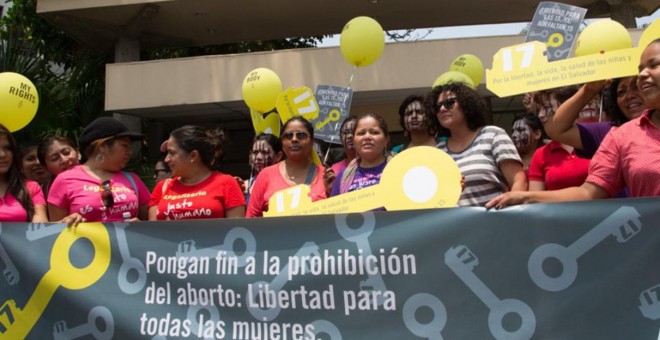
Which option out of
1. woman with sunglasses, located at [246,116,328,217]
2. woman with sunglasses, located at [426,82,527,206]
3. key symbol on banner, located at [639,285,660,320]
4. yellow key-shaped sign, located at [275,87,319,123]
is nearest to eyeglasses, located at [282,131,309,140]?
→ woman with sunglasses, located at [246,116,328,217]

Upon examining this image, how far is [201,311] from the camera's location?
279cm

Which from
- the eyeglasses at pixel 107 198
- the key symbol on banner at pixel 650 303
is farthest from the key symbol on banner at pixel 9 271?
the key symbol on banner at pixel 650 303

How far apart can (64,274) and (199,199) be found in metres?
0.85

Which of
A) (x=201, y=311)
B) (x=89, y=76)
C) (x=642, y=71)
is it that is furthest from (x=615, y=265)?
(x=89, y=76)

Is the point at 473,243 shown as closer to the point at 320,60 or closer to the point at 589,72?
the point at 589,72

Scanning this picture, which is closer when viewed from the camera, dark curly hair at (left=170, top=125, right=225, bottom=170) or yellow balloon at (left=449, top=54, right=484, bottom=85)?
dark curly hair at (left=170, top=125, right=225, bottom=170)

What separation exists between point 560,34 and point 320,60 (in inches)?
278

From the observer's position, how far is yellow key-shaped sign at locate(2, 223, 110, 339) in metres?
3.00

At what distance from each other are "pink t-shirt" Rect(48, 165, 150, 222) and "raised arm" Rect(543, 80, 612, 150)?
239 centimetres

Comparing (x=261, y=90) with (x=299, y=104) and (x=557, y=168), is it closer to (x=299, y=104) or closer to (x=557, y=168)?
(x=299, y=104)

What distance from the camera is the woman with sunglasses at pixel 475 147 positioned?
10.1 ft

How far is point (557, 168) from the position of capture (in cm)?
314

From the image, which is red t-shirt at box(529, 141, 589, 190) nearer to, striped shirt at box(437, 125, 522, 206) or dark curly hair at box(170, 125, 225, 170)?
striped shirt at box(437, 125, 522, 206)

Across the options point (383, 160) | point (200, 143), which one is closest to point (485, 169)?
point (383, 160)
